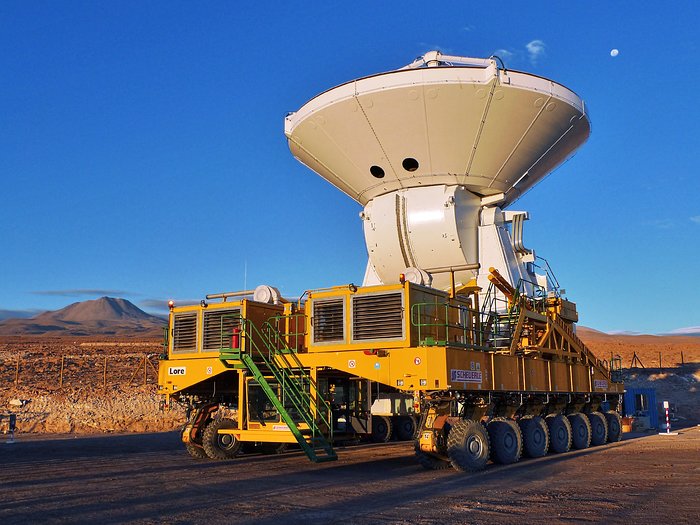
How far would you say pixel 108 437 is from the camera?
22.2m

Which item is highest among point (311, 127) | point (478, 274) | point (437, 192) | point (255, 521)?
point (311, 127)

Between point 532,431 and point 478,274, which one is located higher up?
point 478,274

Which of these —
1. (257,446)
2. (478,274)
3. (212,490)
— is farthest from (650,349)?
(212,490)

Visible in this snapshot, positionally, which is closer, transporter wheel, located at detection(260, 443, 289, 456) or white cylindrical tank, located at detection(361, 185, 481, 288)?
transporter wheel, located at detection(260, 443, 289, 456)

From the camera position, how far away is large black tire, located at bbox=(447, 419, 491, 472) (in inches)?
484

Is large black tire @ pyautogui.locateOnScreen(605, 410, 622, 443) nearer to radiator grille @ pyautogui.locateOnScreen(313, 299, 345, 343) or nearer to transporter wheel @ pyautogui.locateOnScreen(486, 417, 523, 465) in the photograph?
transporter wheel @ pyautogui.locateOnScreen(486, 417, 523, 465)

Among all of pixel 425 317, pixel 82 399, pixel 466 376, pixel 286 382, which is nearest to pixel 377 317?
pixel 425 317

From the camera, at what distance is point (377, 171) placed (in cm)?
1939

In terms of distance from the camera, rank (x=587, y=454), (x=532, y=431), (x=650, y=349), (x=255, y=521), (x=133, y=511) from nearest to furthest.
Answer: (x=255, y=521), (x=133, y=511), (x=532, y=431), (x=587, y=454), (x=650, y=349)

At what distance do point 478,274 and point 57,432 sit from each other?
14.9m

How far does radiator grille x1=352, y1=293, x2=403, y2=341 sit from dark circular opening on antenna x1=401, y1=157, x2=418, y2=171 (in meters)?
6.24

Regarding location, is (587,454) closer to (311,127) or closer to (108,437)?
Answer: (311,127)

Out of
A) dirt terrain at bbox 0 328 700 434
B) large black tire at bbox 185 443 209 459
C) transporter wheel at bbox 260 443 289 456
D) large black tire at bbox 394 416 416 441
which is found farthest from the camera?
dirt terrain at bbox 0 328 700 434

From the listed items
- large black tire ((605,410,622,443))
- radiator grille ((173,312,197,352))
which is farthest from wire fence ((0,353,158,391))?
large black tire ((605,410,622,443))
